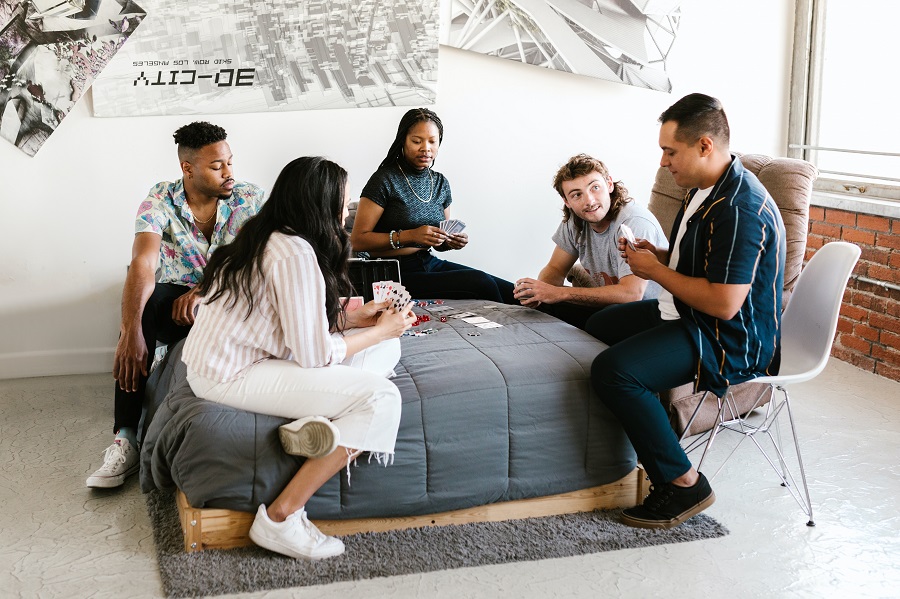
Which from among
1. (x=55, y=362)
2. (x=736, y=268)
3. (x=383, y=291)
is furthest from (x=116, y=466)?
(x=736, y=268)

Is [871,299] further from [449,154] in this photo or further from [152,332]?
[152,332]

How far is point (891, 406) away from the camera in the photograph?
377cm

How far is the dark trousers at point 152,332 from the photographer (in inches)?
122

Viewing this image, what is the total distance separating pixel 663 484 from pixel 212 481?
129 cm

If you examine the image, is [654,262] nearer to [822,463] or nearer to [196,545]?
[822,463]

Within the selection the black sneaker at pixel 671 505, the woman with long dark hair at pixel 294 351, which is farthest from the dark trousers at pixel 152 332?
the black sneaker at pixel 671 505

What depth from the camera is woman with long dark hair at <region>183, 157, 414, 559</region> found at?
2.35 meters

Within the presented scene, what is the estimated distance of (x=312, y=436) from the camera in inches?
92.6

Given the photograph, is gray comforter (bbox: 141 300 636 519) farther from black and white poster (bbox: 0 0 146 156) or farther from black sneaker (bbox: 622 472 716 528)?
black and white poster (bbox: 0 0 146 156)

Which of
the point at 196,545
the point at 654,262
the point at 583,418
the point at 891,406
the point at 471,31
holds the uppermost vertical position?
the point at 471,31

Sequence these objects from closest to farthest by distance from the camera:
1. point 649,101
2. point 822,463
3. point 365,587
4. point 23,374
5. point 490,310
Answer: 1. point 365,587
2. point 822,463
3. point 490,310
4. point 23,374
5. point 649,101

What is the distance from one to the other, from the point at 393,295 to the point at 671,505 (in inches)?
41.6

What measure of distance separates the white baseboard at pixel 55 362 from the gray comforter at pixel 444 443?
1594 mm

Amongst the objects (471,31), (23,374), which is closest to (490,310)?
(471,31)
